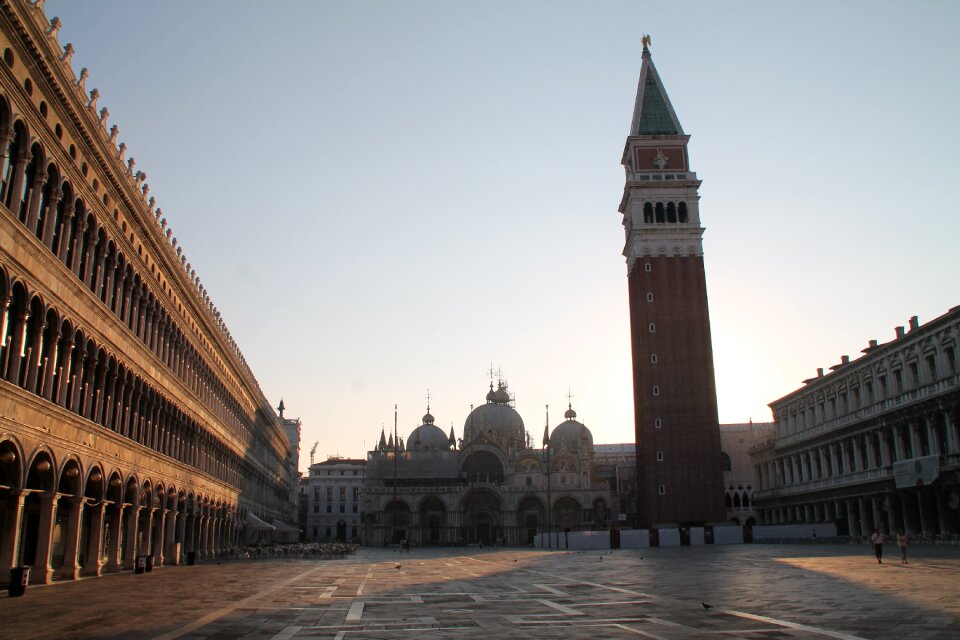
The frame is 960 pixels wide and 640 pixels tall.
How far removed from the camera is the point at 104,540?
3372cm

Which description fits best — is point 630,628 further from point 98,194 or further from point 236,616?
point 98,194

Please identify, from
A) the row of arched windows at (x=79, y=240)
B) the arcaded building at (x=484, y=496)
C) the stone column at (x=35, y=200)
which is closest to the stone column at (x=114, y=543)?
the row of arched windows at (x=79, y=240)

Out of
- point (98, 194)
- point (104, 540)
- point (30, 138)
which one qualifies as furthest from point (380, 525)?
point (30, 138)

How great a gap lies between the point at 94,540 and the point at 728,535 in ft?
166

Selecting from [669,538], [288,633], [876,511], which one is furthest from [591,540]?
[288,633]

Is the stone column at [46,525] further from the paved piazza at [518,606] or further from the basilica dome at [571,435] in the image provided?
the basilica dome at [571,435]

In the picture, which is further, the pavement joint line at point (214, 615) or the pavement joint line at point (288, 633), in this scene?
the pavement joint line at point (214, 615)

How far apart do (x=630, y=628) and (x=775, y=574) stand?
1541cm

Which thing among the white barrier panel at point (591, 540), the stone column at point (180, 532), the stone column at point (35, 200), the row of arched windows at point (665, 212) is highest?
the row of arched windows at point (665, 212)

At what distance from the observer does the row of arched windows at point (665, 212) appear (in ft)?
262

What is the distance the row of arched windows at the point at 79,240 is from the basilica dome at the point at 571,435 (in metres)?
71.8

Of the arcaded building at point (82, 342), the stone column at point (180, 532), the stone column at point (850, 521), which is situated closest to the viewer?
the arcaded building at point (82, 342)

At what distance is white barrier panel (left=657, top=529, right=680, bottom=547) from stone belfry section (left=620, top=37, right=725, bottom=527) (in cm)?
703

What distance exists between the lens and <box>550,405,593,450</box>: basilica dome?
10994 cm
